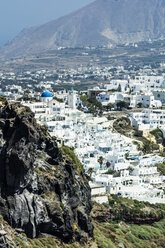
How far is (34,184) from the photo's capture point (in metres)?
23.8

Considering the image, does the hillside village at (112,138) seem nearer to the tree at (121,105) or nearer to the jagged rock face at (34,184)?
the tree at (121,105)

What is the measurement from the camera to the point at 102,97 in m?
75.1

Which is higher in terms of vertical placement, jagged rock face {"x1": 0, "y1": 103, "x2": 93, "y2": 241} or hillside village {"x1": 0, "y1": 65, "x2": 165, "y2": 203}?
jagged rock face {"x1": 0, "y1": 103, "x2": 93, "y2": 241}

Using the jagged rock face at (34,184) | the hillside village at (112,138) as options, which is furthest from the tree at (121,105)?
the jagged rock face at (34,184)

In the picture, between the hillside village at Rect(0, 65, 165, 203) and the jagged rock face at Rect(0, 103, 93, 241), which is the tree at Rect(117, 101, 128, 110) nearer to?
the hillside village at Rect(0, 65, 165, 203)

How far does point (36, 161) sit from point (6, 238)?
5.04 metres

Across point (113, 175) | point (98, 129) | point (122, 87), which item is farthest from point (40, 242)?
point (122, 87)

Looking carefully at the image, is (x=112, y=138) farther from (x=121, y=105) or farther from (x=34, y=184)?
(x=34, y=184)

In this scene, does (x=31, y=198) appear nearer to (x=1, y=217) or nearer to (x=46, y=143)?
(x=1, y=217)

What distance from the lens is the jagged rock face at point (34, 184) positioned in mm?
23016

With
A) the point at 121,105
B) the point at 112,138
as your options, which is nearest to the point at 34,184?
the point at 112,138

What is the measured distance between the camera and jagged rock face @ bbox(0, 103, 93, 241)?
75.5 ft

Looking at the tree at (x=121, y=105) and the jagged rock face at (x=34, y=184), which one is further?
the tree at (x=121, y=105)

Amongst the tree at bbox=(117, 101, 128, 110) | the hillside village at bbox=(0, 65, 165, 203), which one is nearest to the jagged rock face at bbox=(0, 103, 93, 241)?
the hillside village at bbox=(0, 65, 165, 203)
